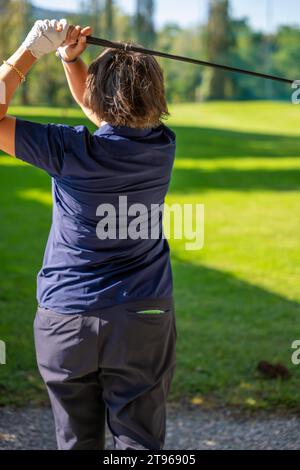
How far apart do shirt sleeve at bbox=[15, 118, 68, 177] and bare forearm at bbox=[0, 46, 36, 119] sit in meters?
0.09

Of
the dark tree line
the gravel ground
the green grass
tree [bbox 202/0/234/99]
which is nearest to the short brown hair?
the gravel ground

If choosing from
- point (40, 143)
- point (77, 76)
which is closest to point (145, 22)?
point (77, 76)

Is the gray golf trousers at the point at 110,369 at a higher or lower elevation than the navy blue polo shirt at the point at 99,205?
lower

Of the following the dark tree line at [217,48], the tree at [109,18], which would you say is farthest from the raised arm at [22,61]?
the dark tree line at [217,48]

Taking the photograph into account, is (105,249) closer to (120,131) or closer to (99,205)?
(99,205)

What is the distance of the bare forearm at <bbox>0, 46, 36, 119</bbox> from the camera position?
7.92 ft

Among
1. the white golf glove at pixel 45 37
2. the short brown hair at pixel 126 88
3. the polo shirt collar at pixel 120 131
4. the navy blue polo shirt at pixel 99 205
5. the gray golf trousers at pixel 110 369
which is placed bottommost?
the gray golf trousers at pixel 110 369

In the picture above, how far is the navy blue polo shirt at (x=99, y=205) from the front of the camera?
2422 mm

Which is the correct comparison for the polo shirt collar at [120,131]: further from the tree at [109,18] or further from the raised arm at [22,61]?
the tree at [109,18]

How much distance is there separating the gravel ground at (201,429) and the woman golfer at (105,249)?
1.24 m

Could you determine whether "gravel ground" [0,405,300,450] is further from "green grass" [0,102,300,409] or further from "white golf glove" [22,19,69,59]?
"white golf glove" [22,19,69,59]

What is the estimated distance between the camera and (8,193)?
12117mm

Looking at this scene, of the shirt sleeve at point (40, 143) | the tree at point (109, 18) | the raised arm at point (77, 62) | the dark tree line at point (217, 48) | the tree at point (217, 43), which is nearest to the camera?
the shirt sleeve at point (40, 143)

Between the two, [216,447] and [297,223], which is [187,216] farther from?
[216,447]
